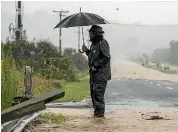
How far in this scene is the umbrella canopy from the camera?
453 inches

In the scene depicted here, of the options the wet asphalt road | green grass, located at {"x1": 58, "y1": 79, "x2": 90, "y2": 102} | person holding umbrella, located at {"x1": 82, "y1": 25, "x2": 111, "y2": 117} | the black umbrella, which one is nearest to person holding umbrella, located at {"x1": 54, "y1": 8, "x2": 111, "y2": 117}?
person holding umbrella, located at {"x1": 82, "y1": 25, "x2": 111, "y2": 117}

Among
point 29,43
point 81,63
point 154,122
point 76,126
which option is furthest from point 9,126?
point 81,63

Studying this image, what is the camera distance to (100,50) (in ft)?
35.6

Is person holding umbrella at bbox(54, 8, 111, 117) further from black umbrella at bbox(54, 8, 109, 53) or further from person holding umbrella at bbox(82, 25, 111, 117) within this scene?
black umbrella at bbox(54, 8, 109, 53)

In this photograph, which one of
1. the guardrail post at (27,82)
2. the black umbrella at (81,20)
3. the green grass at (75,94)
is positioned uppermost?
the black umbrella at (81,20)

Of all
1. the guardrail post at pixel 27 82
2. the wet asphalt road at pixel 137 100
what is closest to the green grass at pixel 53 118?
the guardrail post at pixel 27 82

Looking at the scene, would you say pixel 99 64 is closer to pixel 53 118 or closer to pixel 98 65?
pixel 98 65

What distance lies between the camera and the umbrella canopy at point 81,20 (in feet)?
37.7

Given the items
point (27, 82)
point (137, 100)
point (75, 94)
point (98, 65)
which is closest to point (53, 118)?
point (27, 82)

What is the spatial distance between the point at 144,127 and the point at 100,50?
7.49 ft

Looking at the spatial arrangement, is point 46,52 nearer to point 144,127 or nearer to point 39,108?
point 144,127

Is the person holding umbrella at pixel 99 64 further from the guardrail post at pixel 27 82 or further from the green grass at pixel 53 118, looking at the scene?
the guardrail post at pixel 27 82

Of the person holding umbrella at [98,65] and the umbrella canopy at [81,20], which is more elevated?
the umbrella canopy at [81,20]

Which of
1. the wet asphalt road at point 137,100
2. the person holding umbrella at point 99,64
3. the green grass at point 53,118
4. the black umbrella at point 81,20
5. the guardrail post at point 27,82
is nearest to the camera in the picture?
the green grass at point 53,118
